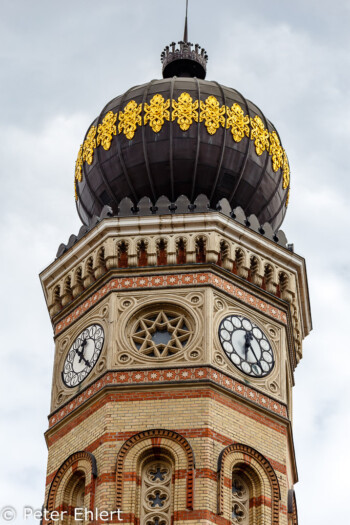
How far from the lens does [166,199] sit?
33781 mm

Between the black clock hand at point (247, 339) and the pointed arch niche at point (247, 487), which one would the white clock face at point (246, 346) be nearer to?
the black clock hand at point (247, 339)

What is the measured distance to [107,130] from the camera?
115 ft

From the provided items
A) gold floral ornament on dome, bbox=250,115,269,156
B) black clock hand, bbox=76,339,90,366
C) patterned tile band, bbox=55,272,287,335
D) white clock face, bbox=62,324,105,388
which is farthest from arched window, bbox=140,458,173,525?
gold floral ornament on dome, bbox=250,115,269,156

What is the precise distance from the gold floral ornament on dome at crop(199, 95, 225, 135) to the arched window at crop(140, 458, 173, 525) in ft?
25.3

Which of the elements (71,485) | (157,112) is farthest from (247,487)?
(157,112)

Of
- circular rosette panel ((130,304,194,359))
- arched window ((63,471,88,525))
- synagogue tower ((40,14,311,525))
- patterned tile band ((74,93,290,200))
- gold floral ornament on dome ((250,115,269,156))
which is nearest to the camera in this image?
synagogue tower ((40,14,311,525))

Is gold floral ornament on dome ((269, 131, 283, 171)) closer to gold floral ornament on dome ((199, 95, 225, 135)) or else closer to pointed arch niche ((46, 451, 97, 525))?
gold floral ornament on dome ((199, 95, 225, 135))

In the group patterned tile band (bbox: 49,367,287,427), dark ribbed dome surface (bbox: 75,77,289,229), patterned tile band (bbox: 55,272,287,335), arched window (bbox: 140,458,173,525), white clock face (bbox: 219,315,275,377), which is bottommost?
arched window (bbox: 140,458,173,525)

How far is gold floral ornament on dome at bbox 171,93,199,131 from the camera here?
3444 cm

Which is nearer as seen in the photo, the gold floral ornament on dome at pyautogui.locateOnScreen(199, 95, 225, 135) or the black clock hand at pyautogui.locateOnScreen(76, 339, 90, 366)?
the black clock hand at pyautogui.locateOnScreen(76, 339, 90, 366)

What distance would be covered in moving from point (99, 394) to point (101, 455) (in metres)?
1.35

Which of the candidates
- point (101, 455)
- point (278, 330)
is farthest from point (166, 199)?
point (101, 455)

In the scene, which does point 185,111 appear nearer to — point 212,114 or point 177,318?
point 212,114

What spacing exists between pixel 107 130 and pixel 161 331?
5.24 m
